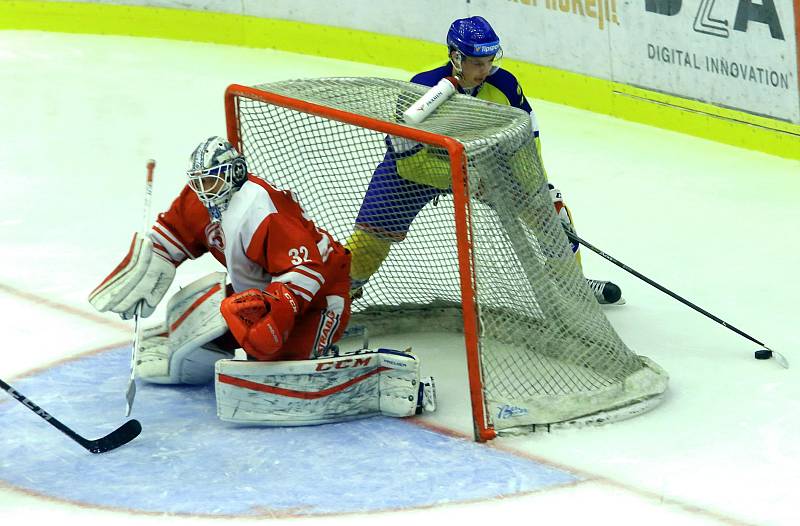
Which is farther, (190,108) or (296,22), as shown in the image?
(296,22)

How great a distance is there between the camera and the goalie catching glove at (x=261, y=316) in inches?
161

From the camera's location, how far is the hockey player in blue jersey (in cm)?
471

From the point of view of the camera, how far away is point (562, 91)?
800 cm

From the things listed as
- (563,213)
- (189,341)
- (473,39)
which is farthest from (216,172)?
(563,213)

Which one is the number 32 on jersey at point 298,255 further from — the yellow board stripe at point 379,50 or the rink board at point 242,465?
the yellow board stripe at point 379,50

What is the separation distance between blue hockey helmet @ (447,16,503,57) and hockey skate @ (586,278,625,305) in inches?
39.0

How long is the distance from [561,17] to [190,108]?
2.08 meters

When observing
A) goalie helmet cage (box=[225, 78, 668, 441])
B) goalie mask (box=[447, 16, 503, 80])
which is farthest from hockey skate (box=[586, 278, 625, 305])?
goalie mask (box=[447, 16, 503, 80])

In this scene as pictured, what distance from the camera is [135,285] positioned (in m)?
4.41

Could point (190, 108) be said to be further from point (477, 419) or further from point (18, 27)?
point (477, 419)

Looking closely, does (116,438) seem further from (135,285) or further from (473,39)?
(473,39)

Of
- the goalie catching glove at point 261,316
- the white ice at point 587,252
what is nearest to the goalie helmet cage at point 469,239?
the white ice at point 587,252

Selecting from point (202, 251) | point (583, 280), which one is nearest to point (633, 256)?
point (583, 280)

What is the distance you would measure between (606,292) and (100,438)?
1965 mm
